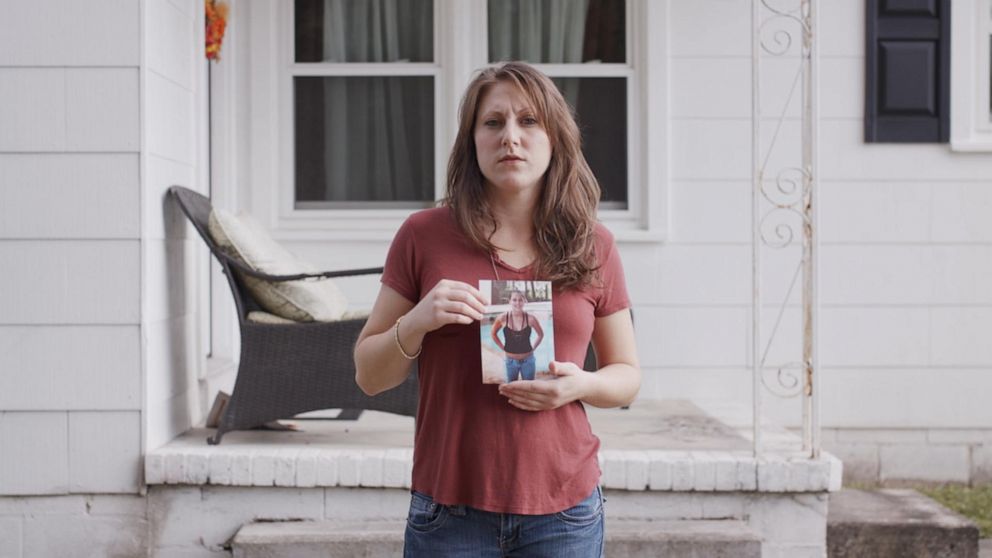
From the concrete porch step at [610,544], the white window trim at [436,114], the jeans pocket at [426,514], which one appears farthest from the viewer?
the white window trim at [436,114]

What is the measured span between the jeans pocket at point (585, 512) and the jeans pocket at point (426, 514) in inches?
7.3

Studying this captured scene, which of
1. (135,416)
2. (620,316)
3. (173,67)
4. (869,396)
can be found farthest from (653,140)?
(620,316)

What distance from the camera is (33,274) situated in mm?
3799

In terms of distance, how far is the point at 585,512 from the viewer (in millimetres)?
1962

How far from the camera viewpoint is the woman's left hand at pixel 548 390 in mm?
1884

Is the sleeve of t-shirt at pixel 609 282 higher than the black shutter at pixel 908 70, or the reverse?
the black shutter at pixel 908 70

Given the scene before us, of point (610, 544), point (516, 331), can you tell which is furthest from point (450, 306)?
point (610, 544)

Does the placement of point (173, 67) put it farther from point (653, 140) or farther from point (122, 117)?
point (653, 140)

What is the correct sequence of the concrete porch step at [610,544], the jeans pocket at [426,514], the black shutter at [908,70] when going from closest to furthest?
1. the jeans pocket at [426,514]
2. the concrete porch step at [610,544]
3. the black shutter at [908,70]

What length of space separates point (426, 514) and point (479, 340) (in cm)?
29

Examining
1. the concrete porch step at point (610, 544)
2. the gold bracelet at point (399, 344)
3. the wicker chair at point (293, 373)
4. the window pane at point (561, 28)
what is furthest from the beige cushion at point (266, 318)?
the gold bracelet at point (399, 344)

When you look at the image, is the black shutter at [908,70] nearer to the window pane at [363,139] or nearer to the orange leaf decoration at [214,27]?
the window pane at [363,139]

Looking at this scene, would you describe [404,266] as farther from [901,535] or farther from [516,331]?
[901,535]

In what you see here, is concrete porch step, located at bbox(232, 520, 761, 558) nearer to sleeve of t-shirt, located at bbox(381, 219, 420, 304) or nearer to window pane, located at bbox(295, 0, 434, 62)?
sleeve of t-shirt, located at bbox(381, 219, 420, 304)
